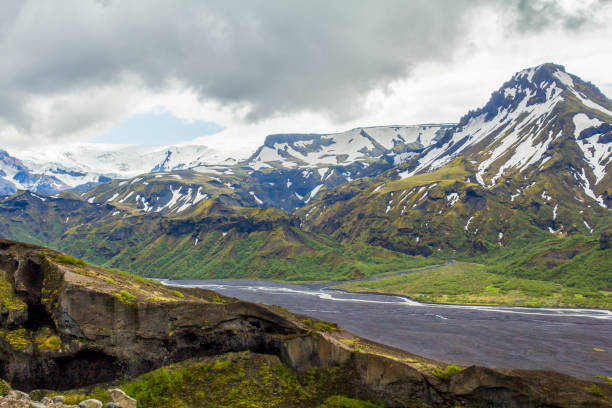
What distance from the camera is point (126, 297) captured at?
2897cm

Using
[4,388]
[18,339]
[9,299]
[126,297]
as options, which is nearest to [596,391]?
[126,297]

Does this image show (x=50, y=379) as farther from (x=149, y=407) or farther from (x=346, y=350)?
(x=346, y=350)

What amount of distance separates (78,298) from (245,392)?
42.7 ft

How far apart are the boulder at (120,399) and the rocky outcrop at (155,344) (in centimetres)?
11

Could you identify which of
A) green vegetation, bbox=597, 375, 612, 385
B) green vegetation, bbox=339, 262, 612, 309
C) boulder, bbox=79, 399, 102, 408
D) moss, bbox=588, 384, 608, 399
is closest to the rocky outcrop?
moss, bbox=588, 384, 608, 399

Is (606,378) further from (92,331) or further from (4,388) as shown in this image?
(4,388)

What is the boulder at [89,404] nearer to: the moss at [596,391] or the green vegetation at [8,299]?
the green vegetation at [8,299]

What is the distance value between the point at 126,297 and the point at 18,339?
22.5 feet

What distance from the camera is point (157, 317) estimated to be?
2950 cm

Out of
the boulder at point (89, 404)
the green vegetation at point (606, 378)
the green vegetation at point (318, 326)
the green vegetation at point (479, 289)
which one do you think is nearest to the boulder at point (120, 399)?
the boulder at point (89, 404)

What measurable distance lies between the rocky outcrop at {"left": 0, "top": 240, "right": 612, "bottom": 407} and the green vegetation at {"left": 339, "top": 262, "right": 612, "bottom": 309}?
105 meters

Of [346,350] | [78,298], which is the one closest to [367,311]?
[346,350]

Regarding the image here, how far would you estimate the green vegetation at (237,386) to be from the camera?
26609 millimetres

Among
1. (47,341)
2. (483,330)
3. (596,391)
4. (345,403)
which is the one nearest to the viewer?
(596,391)
